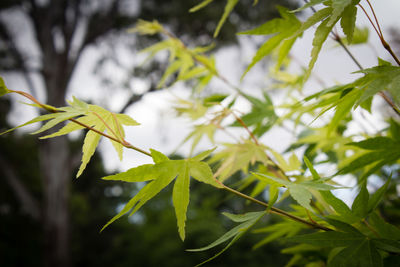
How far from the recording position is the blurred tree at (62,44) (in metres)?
3.88

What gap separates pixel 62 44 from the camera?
4641mm

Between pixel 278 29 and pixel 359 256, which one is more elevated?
pixel 278 29

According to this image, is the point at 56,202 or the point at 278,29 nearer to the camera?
the point at 278,29

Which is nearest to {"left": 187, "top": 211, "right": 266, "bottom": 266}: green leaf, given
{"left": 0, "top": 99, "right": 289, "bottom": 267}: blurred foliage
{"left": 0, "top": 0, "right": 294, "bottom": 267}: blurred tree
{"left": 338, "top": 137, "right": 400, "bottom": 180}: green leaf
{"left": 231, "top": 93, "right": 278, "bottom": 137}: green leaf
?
{"left": 338, "top": 137, "right": 400, "bottom": 180}: green leaf

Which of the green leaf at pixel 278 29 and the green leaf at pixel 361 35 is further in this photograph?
the green leaf at pixel 361 35

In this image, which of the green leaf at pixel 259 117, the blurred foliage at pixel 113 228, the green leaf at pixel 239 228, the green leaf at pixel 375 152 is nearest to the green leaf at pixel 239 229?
the green leaf at pixel 239 228

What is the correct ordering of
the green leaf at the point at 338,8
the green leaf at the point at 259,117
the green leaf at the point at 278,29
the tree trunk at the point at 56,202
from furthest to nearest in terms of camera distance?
the tree trunk at the point at 56,202 < the green leaf at the point at 259,117 < the green leaf at the point at 278,29 < the green leaf at the point at 338,8

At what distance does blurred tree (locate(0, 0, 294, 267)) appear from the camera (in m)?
3.88

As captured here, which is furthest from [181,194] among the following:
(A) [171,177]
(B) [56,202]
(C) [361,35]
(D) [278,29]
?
(B) [56,202]

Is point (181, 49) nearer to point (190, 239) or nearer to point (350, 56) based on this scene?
point (350, 56)

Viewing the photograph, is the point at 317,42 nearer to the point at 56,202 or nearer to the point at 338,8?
the point at 338,8

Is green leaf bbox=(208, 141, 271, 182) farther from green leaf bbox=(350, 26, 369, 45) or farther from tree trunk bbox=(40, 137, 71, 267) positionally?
tree trunk bbox=(40, 137, 71, 267)

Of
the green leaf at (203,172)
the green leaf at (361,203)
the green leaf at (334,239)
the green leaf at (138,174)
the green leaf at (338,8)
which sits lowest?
the green leaf at (334,239)

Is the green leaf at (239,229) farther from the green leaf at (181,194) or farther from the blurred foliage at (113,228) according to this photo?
the blurred foliage at (113,228)
